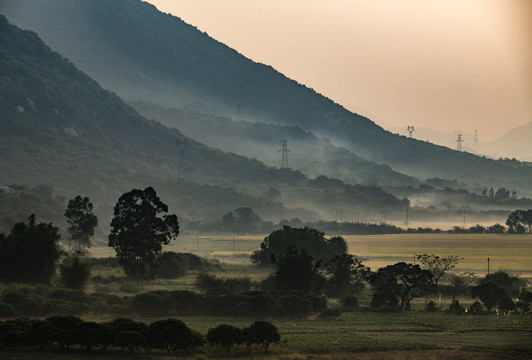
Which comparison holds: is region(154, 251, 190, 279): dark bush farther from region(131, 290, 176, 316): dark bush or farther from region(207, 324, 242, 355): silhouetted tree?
region(207, 324, 242, 355): silhouetted tree

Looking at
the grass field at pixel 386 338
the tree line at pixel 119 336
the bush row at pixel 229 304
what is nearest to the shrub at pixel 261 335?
the tree line at pixel 119 336

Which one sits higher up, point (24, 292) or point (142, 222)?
point (142, 222)

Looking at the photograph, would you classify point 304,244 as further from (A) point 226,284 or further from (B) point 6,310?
(B) point 6,310

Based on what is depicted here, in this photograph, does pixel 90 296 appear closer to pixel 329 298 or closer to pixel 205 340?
pixel 205 340

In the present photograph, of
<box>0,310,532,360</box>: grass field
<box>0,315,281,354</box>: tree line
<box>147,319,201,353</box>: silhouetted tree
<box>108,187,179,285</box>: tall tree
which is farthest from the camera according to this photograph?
<box>108,187,179,285</box>: tall tree

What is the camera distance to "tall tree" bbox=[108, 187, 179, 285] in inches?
5753

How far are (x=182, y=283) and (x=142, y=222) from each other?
47.4ft

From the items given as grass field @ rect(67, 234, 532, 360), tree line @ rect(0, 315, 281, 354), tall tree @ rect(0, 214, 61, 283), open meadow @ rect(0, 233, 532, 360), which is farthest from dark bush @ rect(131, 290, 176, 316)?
tall tree @ rect(0, 214, 61, 283)

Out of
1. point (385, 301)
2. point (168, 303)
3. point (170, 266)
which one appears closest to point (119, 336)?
point (168, 303)

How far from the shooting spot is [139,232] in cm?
14612

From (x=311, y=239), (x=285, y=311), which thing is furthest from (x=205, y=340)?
(x=311, y=239)

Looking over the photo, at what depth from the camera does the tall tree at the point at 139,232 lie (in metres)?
146

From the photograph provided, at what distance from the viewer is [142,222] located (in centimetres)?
14775

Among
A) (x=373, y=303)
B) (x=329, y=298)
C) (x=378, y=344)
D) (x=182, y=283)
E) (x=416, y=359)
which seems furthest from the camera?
(x=182, y=283)
